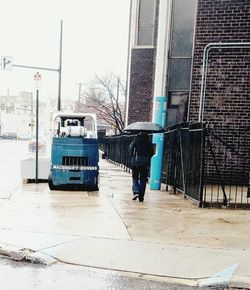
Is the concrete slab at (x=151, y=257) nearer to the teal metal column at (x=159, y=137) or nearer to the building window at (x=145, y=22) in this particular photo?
the teal metal column at (x=159, y=137)

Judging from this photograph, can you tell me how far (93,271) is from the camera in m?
5.21

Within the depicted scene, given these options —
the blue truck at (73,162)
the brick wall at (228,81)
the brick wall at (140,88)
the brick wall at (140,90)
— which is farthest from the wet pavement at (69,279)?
the brick wall at (140,90)

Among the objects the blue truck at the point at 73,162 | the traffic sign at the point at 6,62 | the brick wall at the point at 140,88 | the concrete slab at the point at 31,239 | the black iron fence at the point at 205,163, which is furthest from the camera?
the brick wall at the point at 140,88

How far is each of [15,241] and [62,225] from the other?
4.10ft

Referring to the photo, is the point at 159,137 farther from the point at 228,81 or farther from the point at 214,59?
the point at 214,59

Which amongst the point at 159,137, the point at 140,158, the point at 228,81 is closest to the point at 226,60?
the point at 228,81

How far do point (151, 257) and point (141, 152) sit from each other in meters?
4.89

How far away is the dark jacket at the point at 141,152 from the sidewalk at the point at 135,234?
94 cm

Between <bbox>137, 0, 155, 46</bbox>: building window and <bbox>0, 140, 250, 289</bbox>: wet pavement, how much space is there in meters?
14.9

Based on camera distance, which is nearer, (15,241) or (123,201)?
(15,241)

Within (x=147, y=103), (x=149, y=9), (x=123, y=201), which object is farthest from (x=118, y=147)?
(x=123, y=201)

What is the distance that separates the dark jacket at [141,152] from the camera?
34.1ft

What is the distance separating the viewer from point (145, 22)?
78.3ft

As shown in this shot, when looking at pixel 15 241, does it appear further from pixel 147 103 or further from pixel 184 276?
pixel 147 103
